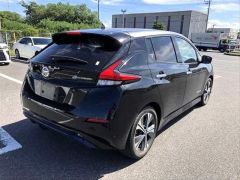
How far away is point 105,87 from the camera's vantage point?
9.51ft

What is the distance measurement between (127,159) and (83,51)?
1.53 m

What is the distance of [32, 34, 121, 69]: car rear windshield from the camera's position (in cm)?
308

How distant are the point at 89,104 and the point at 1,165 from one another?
4.51ft

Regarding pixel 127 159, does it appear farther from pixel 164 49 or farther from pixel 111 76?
pixel 164 49

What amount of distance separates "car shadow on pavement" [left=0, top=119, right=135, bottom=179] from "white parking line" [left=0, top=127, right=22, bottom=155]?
0.22 ft

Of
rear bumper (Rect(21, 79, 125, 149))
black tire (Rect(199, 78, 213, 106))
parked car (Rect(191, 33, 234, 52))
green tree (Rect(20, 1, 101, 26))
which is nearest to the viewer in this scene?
rear bumper (Rect(21, 79, 125, 149))

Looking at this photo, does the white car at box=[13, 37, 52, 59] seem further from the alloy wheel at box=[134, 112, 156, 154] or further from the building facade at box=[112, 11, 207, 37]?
the building facade at box=[112, 11, 207, 37]

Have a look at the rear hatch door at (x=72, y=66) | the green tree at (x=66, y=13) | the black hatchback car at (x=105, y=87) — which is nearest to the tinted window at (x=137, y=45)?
the black hatchback car at (x=105, y=87)

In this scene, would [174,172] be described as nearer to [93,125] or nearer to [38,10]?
[93,125]

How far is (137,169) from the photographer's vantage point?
10.8 ft

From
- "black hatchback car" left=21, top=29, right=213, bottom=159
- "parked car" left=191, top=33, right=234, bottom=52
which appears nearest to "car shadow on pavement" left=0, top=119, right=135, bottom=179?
"black hatchback car" left=21, top=29, right=213, bottom=159

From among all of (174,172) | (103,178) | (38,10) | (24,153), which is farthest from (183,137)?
(38,10)

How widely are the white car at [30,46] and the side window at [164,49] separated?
10.4 m

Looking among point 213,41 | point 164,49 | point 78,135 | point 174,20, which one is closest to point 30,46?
point 164,49
